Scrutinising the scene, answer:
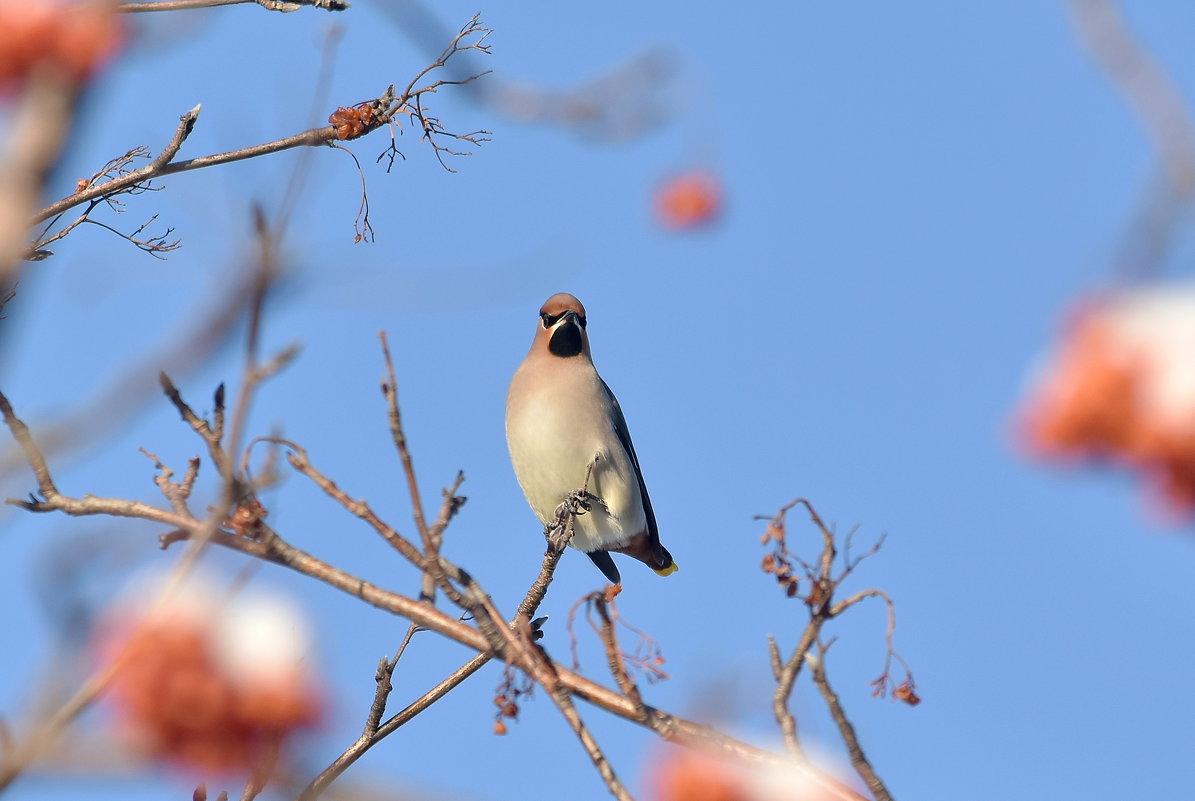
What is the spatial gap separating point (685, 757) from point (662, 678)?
3.27 ft

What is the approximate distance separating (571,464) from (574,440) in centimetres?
12

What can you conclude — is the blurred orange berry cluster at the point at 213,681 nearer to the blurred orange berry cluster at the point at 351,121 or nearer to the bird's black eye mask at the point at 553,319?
the blurred orange berry cluster at the point at 351,121

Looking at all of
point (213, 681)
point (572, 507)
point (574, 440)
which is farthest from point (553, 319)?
point (213, 681)

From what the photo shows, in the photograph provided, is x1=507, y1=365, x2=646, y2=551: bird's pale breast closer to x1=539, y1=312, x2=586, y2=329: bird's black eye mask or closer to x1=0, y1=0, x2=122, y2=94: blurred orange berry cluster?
x1=539, y1=312, x2=586, y2=329: bird's black eye mask

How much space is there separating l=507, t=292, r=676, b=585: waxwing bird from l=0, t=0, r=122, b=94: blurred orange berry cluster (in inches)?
188

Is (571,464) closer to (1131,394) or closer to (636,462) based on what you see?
(636,462)

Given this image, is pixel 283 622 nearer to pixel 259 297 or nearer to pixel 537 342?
pixel 259 297

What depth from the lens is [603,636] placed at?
7.82ft

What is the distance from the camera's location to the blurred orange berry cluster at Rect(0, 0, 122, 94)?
1.56 m

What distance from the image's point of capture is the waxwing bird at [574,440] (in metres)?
6.73

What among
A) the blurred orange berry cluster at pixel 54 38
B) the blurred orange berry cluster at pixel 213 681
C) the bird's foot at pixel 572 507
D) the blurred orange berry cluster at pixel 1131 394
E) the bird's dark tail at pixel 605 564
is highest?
the bird's dark tail at pixel 605 564

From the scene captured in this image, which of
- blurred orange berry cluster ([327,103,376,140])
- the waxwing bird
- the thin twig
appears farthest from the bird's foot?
the thin twig

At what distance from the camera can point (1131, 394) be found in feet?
4.83

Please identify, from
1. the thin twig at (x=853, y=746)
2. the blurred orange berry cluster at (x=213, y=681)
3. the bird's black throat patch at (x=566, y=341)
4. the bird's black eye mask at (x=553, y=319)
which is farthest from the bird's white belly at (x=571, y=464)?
the blurred orange berry cluster at (x=213, y=681)
